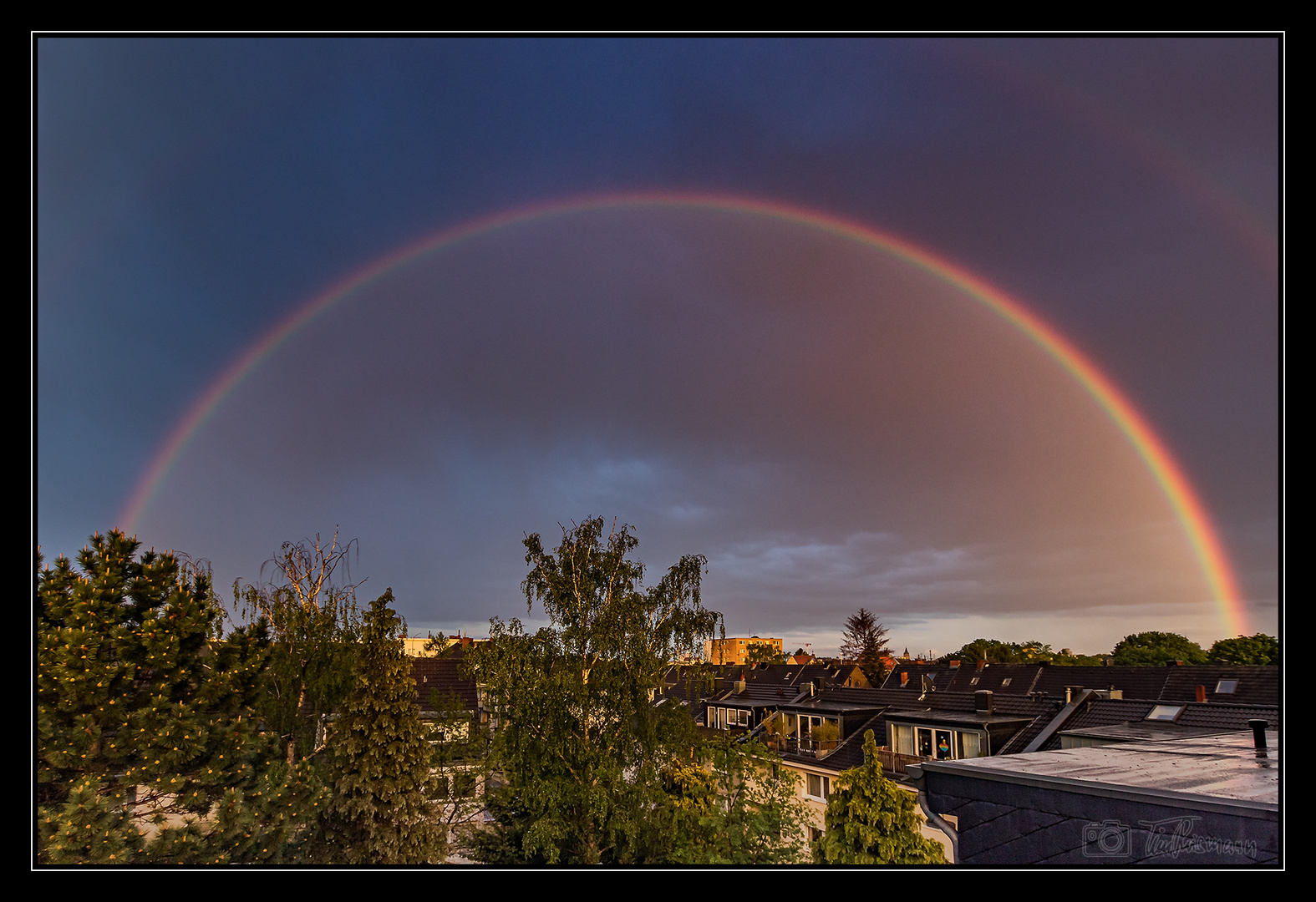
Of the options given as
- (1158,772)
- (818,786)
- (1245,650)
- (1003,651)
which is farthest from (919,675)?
(1003,651)

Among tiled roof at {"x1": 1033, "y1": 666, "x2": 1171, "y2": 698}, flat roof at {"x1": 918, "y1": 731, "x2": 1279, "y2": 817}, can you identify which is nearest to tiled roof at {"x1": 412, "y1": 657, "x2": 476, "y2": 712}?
flat roof at {"x1": 918, "y1": 731, "x2": 1279, "y2": 817}

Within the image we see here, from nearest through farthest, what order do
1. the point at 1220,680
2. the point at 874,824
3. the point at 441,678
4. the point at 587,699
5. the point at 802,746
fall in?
the point at 874,824
the point at 587,699
the point at 1220,680
the point at 441,678
the point at 802,746

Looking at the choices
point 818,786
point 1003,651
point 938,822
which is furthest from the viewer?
point 1003,651

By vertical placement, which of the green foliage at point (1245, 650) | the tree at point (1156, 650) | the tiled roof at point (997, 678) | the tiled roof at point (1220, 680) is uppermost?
the tiled roof at point (1220, 680)

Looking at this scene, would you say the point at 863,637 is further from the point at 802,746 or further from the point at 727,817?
the point at 727,817

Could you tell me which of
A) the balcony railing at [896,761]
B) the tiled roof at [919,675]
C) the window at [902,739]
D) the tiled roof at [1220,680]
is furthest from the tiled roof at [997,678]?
the balcony railing at [896,761]

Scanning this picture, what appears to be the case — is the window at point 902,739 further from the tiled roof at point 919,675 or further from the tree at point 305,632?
the tree at point 305,632

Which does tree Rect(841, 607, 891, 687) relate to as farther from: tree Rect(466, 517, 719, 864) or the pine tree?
the pine tree
